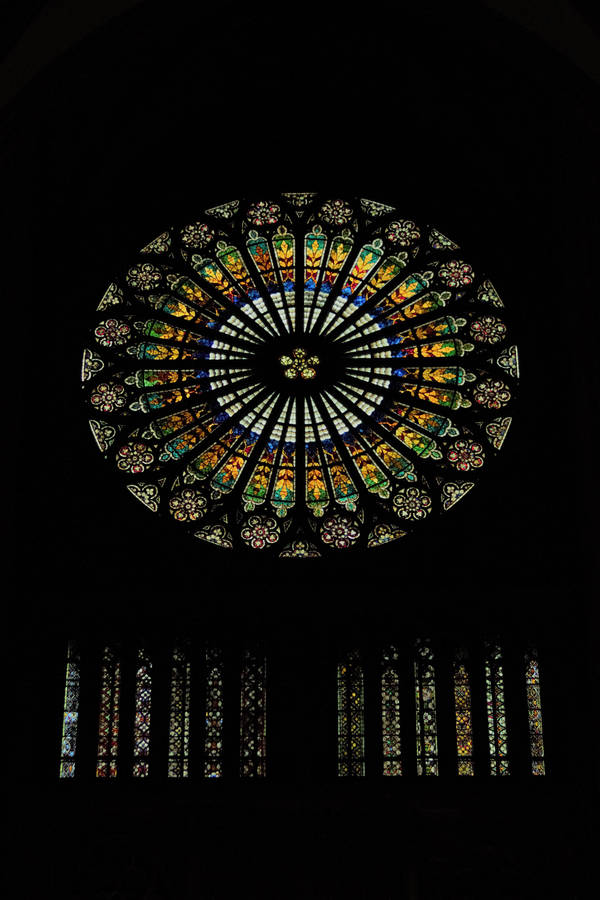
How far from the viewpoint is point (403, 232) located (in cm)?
1838

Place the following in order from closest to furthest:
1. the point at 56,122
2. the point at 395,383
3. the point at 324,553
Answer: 1. the point at 56,122
2. the point at 324,553
3. the point at 395,383

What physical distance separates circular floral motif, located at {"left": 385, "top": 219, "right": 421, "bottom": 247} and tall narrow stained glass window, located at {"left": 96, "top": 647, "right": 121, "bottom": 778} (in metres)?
6.89

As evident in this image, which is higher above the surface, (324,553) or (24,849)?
(324,553)

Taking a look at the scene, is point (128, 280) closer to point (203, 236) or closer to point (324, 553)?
point (203, 236)

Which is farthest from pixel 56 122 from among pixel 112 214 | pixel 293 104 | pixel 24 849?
pixel 24 849

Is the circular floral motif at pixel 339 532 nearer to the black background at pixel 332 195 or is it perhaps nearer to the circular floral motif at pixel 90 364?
the black background at pixel 332 195

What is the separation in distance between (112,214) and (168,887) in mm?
9270

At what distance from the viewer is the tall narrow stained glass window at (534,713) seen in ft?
51.0

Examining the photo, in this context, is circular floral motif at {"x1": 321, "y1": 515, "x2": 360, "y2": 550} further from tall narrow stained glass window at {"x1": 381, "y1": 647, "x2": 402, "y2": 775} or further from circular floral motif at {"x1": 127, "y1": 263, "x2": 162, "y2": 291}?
circular floral motif at {"x1": 127, "y1": 263, "x2": 162, "y2": 291}

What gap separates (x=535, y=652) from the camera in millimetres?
15680

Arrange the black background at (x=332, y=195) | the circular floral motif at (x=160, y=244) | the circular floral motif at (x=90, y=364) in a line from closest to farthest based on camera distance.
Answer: the black background at (x=332, y=195)
the circular floral motif at (x=90, y=364)
the circular floral motif at (x=160, y=244)

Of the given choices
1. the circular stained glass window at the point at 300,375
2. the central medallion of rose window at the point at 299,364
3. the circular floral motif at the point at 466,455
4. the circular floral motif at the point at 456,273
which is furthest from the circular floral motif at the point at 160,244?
the circular floral motif at the point at 466,455

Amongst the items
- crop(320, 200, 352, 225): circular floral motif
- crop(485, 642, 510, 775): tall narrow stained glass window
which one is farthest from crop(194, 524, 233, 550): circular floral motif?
crop(320, 200, 352, 225): circular floral motif

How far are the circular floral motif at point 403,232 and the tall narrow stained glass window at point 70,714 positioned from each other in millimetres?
7101
